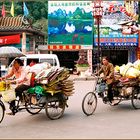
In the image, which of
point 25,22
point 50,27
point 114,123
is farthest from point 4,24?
point 114,123

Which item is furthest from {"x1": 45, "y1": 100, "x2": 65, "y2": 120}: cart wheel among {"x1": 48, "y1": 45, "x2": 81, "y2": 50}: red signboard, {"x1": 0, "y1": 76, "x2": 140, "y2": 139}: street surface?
{"x1": 48, "y1": 45, "x2": 81, "y2": 50}: red signboard

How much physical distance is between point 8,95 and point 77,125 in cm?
169

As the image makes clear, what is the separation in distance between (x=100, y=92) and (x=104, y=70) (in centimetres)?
66

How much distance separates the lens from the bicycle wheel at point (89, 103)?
10.1m

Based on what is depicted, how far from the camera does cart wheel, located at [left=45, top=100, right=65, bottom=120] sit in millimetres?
9432

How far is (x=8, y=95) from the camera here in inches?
343

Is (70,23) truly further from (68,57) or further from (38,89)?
(38,89)

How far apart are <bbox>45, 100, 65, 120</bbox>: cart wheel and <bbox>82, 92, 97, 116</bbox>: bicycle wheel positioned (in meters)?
0.63

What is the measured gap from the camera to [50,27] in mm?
31625

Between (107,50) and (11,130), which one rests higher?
(107,50)

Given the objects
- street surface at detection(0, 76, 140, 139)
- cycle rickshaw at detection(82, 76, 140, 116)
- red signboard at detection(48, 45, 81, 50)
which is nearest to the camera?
street surface at detection(0, 76, 140, 139)

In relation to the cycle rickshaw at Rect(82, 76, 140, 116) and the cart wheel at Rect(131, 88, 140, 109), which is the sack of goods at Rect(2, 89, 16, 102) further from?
the cart wheel at Rect(131, 88, 140, 109)

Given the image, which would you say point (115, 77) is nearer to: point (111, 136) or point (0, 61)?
point (111, 136)

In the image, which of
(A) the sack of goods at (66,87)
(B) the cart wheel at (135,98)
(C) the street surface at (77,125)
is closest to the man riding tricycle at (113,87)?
(B) the cart wheel at (135,98)
